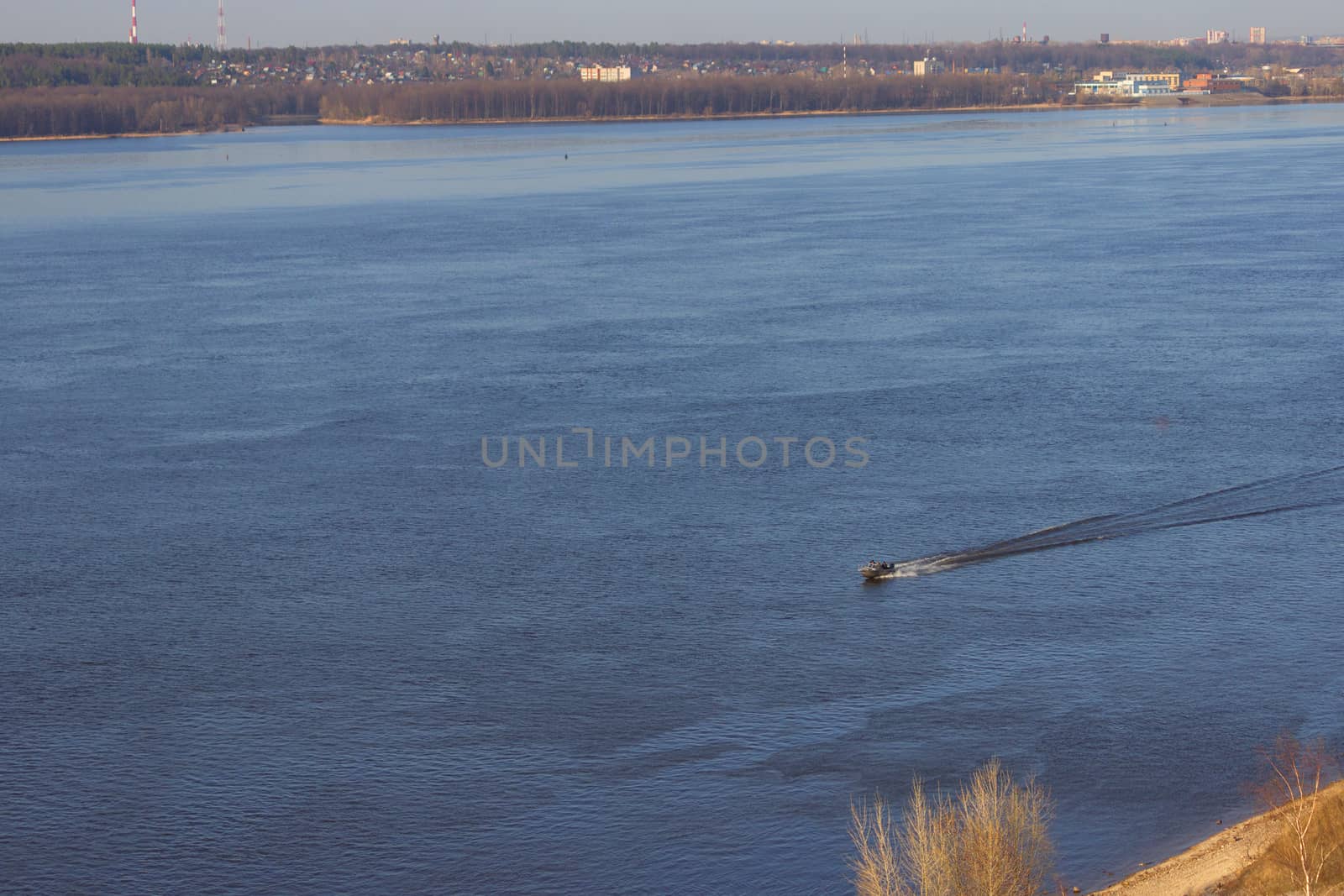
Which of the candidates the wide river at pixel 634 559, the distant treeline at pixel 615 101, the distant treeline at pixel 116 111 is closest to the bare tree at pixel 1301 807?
the wide river at pixel 634 559

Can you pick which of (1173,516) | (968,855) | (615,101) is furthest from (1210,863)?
(615,101)

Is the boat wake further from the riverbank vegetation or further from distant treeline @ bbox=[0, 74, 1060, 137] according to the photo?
distant treeline @ bbox=[0, 74, 1060, 137]

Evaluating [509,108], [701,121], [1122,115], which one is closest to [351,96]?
[509,108]

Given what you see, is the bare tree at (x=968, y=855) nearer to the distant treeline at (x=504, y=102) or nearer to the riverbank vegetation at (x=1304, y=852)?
the riverbank vegetation at (x=1304, y=852)

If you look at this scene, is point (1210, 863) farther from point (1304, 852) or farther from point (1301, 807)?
point (1304, 852)

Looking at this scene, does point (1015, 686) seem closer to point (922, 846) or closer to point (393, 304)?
point (922, 846)

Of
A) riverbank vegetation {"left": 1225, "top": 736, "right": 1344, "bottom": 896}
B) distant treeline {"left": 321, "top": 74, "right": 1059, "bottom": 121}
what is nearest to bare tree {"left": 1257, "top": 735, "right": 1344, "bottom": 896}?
riverbank vegetation {"left": 1225, "top": 736, "right": 1344, "bottom": 896}
